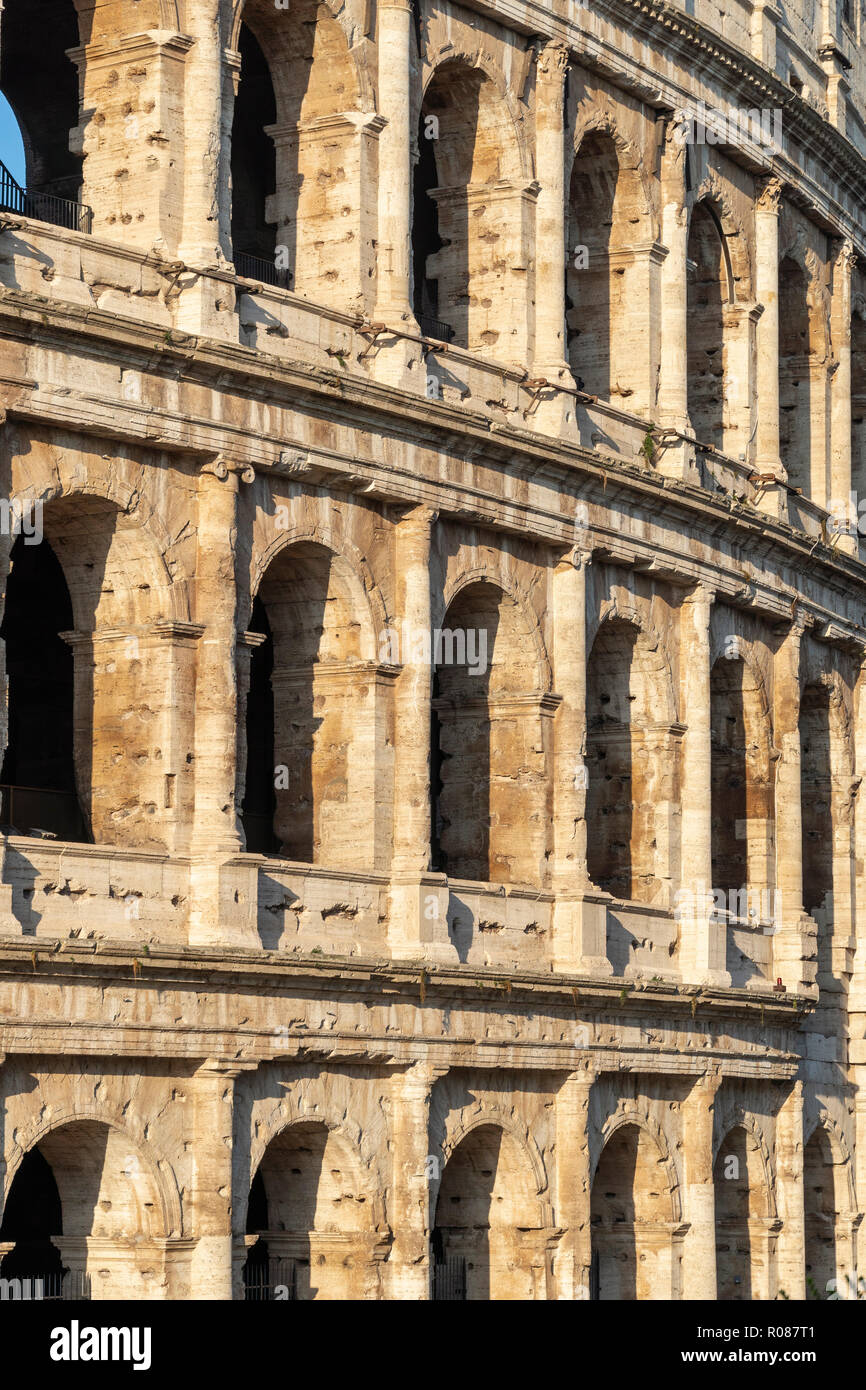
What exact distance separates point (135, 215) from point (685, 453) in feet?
29.6

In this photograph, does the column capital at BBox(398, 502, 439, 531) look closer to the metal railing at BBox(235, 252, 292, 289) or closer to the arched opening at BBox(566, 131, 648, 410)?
the metal railing at BBox(235, 252, 292, 289)

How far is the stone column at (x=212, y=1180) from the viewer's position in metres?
23.8

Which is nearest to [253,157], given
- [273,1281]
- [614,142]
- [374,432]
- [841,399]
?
[614,142]

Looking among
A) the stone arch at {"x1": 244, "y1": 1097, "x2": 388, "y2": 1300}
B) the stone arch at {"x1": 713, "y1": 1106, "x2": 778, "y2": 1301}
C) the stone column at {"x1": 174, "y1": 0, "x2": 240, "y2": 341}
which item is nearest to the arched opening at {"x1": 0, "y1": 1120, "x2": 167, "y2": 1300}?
the stone arch at {"x1": 244, "y1": 1097, "x2": 388, "y2": 1300}

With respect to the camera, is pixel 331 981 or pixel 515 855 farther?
pixel 515 855

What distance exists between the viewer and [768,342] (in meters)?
35.0

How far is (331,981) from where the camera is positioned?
990 inches

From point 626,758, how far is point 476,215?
6302 mm

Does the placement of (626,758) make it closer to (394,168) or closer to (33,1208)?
(394,168)

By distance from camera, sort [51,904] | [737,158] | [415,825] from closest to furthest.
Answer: [51,904] < [415,825] < [737,158]

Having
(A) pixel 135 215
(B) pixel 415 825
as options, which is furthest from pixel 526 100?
(B) pixel 415 825

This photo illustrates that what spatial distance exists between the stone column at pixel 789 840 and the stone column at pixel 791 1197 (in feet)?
4.72
